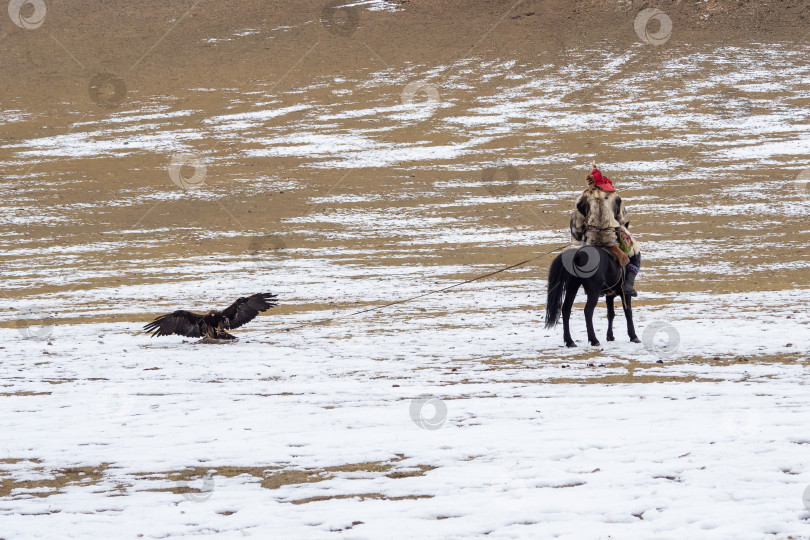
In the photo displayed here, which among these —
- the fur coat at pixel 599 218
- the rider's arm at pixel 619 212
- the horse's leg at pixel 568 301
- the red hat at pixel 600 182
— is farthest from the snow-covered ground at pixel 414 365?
the red hat at pixel 600 182

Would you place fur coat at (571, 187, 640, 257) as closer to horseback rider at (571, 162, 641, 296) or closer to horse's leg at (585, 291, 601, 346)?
horseback rider at (571, 162, 641, 296)

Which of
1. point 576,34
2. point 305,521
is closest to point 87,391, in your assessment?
point 305,521

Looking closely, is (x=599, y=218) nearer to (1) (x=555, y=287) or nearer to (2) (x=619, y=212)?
(2) (x=619, y=212)

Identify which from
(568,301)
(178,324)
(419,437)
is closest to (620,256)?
(568,301)

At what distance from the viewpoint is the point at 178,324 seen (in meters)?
13.5

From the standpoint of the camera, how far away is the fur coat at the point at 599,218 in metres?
12.7

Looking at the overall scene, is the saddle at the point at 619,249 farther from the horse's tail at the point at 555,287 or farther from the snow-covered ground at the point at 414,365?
the snow-covered ground at the point at 414,365

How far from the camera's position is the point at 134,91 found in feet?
180

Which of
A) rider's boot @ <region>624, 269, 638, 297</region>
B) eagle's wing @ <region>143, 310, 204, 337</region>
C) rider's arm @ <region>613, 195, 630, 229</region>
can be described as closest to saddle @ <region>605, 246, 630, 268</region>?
rider's boot @ <region>624, 269, 638, 297</region>

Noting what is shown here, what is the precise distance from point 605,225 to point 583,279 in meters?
0.90

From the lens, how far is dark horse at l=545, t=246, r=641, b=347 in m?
12.3

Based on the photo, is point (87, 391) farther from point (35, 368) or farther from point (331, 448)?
point (331, 448)

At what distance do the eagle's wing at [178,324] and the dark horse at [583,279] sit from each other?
5277 millimetres

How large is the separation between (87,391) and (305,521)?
17.8 ft
